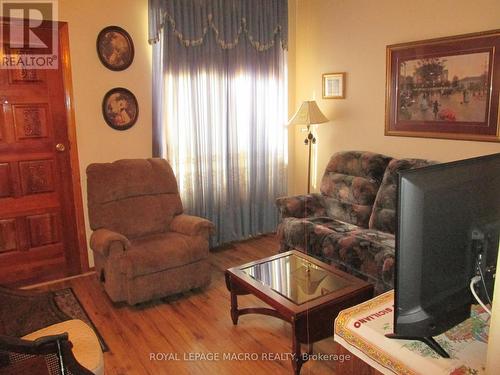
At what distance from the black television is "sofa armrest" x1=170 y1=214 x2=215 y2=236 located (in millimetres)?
2301

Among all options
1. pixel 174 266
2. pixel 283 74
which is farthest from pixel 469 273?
pixel 283 74

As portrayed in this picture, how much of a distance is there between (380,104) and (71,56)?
2800 millimetres

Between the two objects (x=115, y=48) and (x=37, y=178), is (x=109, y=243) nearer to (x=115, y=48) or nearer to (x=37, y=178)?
(x=37, y=178)

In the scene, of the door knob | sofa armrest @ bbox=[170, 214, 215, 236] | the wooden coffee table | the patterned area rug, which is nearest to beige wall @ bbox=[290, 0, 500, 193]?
the wooden coffee table

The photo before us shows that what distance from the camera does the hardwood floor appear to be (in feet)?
7.89

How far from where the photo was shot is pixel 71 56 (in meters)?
3.45

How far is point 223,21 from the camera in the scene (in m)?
4.09

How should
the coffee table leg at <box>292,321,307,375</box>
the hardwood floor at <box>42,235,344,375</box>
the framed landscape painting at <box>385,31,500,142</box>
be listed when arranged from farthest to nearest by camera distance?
the framed landscape painting at <box>385,31,500,142</box>, the hardwood floor at <box>42,235,344,375</box>, the coffee table leg at <box>292,321,307,375</box>

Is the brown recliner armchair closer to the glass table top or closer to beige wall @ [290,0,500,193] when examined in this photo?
the glass table top

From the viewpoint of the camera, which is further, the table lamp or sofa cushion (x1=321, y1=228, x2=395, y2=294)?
the table lamp

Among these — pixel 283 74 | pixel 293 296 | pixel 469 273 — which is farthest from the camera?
pixel 283 74

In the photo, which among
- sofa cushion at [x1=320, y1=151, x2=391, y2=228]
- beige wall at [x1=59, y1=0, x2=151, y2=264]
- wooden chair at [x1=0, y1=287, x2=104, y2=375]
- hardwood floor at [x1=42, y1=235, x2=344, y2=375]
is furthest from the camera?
sofa cushion at [x1=320, y1=151, x2=391, y2=228]

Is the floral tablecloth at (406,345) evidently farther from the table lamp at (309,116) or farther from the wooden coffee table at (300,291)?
the table lamp at (309,116)

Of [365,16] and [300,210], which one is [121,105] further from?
[365,16]
